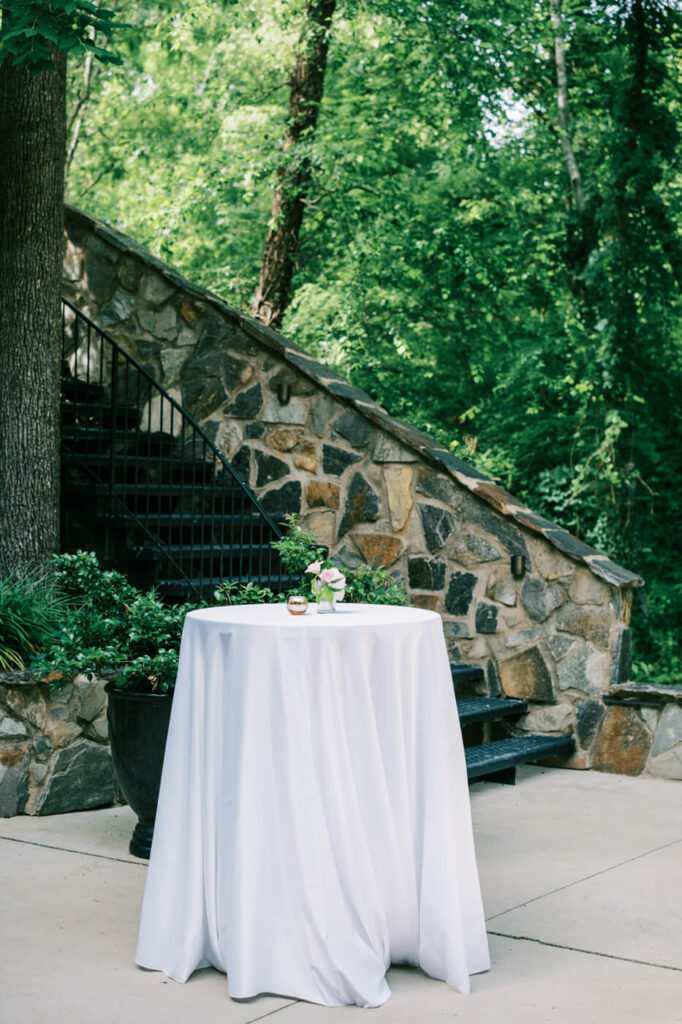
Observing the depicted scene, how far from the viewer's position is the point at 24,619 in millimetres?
5977

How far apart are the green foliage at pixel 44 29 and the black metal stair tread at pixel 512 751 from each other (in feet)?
12.8

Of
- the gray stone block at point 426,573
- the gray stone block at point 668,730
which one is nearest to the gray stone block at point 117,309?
the gray stone block at point 426,573

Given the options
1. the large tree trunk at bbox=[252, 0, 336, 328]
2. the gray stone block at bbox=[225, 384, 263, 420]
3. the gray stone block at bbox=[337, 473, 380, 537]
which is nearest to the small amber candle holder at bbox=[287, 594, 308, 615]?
the gray stone block at bbox=[337, 473, 380, 537]

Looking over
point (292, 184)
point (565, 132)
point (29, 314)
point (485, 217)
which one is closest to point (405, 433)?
point (29, 314)

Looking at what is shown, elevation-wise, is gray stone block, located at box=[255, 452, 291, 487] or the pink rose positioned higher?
gray stone block, located at box=[255, 452, 291, 487]

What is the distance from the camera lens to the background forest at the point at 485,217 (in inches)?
468

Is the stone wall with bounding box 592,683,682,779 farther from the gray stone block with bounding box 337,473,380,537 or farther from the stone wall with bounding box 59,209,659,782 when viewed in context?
the gray stone block with bounding box 337,473,380,537

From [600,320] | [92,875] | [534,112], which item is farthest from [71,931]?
[534,112]

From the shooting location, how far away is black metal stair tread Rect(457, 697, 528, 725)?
680 cm

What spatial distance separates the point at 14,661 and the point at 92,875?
1351 mm

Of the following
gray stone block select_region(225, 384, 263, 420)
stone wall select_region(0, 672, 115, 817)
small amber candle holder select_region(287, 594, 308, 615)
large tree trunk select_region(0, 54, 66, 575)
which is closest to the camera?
small amber candle holder select_region(287, 594, 308, 615)

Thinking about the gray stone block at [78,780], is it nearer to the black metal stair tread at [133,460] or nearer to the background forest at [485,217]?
the black metal stair tread at [133,460]

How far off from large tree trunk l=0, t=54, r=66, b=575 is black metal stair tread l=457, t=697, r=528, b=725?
2.50 metres

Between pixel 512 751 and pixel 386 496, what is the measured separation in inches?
76.3
